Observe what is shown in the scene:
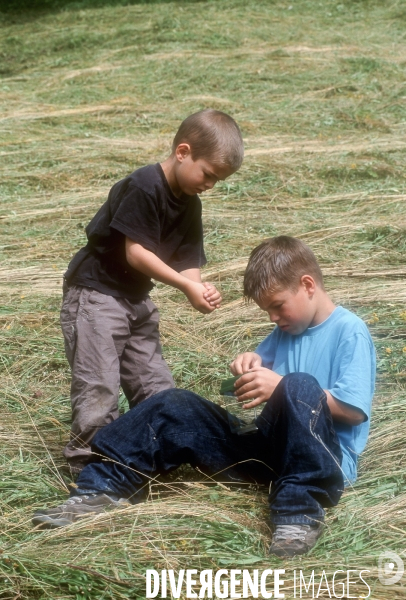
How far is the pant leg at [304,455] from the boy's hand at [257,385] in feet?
0.15

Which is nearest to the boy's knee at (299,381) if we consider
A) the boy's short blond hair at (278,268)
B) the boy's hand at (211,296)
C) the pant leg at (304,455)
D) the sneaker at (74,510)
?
the pant leg at (304,455)

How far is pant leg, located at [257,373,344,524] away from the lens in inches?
98.3

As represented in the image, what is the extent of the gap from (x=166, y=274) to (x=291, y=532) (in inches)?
41.4

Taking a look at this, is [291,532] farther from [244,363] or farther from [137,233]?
[137,233]

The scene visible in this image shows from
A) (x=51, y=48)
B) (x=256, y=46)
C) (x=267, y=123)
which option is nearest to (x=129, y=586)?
(x=267, y=123)

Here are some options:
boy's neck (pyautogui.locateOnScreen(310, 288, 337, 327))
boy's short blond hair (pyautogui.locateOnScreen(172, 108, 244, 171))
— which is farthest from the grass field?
boy's short blond hair (pyautogui.locateOnScreen(172, 108, 244, 171))

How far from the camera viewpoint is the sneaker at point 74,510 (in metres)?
2.57

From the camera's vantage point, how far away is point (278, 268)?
2.78 m

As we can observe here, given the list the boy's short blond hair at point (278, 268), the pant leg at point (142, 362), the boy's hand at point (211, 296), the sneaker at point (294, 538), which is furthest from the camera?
the pant leg at point (142, 362)

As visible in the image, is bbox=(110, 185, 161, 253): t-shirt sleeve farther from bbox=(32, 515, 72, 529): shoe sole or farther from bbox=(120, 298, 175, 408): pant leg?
bbox=(32, 515, 72, 529): shoe sole

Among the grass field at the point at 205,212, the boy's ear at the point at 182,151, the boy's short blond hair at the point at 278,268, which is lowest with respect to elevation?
the grass field at the point at 205,212

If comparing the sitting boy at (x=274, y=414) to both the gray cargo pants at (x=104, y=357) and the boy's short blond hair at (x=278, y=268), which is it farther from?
the gray cargo pants at (x=104, y=357)

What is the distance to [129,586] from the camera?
2.20 metres

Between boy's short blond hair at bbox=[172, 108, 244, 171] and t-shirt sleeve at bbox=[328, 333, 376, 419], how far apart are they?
0.83 meters
